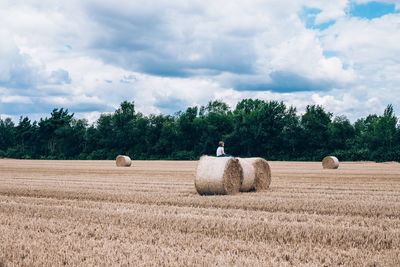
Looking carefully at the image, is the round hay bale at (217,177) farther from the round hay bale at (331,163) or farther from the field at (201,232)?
the round hay bale at (331,163)

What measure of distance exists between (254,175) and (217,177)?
219cm

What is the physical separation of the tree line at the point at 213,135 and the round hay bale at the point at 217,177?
4854cm

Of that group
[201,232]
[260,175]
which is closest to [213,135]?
[260,175]

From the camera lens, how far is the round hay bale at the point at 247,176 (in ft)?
50.8

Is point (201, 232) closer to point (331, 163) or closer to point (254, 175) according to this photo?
point (254, 175)

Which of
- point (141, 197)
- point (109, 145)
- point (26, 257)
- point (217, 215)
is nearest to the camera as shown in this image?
point (26, 257)

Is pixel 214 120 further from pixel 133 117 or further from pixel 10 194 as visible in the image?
pixel 10 194

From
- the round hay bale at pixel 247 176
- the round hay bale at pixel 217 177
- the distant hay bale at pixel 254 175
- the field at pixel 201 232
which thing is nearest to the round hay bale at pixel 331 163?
the distant hay bale at pixel 254 175

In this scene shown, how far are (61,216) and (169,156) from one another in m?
67.8

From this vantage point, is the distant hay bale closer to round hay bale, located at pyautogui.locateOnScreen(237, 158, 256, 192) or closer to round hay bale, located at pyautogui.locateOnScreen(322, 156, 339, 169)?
round hay bale, located at pyautogui.locateOnScreen(237, 158, 256, 192)

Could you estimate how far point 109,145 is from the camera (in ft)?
281

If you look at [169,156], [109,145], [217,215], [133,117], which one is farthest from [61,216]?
[133,117]

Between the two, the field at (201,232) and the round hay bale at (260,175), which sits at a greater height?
the round hay bale at (260,175)

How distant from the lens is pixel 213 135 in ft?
254
